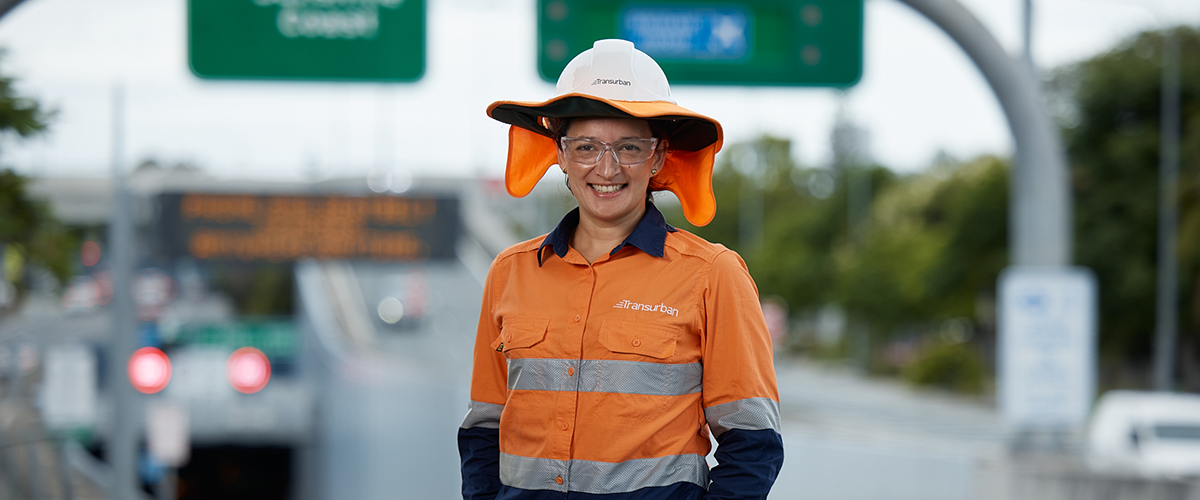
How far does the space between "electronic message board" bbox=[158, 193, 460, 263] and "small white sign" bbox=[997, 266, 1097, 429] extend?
7.48 m

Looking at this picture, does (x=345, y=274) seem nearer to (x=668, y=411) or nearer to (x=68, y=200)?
(x=68, y=200)

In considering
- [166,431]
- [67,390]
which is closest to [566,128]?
[67,390]

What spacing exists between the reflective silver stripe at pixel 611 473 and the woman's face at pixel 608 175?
52 centimetres

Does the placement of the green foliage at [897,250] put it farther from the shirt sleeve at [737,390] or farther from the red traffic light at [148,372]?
the shirt sleeve at [737,390]

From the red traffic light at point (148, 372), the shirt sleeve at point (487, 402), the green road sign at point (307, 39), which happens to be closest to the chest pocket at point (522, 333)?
the shirt sleeve at point (487, 402)

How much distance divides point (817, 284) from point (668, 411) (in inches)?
1770

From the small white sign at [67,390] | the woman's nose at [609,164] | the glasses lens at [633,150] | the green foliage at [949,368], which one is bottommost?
the green foliage at [949,368]

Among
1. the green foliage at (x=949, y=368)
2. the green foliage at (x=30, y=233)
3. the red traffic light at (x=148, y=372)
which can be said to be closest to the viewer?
the green foliage at (x=30, y=233)

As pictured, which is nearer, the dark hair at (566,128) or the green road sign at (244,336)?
the dark hair at (566,128)

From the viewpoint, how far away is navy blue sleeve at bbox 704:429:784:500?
2369 mm

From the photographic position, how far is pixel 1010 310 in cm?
627

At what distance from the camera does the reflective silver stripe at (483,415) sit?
105 inches

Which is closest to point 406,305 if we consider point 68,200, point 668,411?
point 68,200

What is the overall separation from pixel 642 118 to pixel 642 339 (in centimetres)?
45
